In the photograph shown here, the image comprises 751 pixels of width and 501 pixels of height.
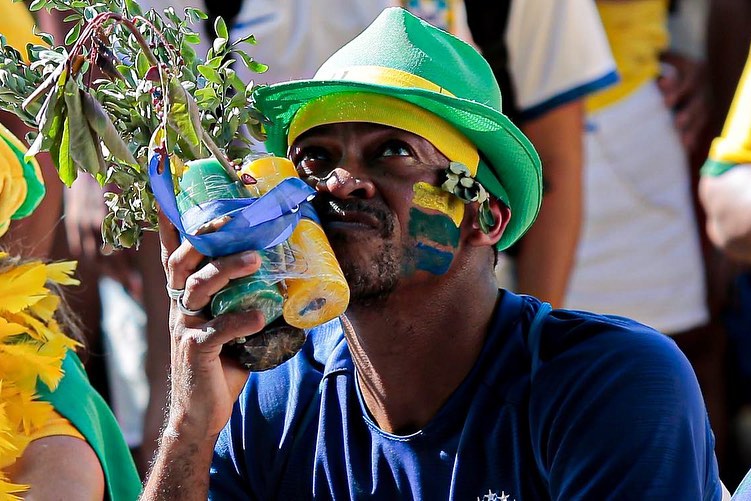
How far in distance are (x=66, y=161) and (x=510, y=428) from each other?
929 millimetres

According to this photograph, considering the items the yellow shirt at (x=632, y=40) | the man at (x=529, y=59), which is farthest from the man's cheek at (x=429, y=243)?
the yellow shirt at (x=632, y=40)

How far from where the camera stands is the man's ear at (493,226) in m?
2.64

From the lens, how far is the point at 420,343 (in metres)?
2.61

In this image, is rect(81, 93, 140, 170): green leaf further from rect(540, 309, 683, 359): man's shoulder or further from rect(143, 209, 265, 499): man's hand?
rect(540, 309, 683, 359): man's shoulder

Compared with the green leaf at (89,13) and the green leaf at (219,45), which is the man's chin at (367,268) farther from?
the green leaf at (89,13)

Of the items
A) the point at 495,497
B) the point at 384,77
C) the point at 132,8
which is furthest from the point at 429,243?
the point at 132,8

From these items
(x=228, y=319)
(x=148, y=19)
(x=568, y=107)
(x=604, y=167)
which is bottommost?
(x=604, y=167)

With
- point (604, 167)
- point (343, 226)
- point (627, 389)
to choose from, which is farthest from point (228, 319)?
point (604, 167)

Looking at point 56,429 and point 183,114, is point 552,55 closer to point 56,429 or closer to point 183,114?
point 56,429

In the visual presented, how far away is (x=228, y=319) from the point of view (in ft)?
7.36

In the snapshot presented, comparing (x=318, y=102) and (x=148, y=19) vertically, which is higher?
(x=148, y=19)

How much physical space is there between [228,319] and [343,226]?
30 cm

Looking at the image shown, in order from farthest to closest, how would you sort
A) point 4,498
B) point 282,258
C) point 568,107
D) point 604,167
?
1. point 604,167
2. point 568,107
3. point 4,498
4. point 282,258

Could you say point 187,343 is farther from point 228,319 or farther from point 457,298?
point 457,298
